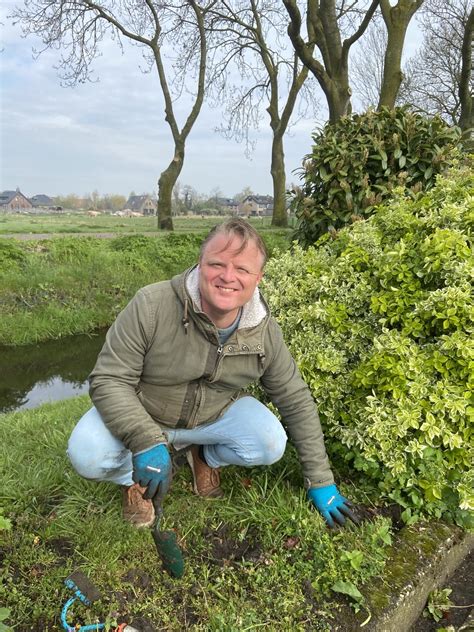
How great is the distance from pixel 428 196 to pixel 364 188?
93cm

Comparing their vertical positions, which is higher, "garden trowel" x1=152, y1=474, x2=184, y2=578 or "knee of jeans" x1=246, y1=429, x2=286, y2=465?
"knee of jeans" x1=246, y1=429, x2=286, y2=465

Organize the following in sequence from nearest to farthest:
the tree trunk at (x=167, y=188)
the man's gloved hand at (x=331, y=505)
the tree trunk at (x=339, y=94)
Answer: the man's gloved hand at (x=331, y=505) < the tree trunk at (x=339, y=94) < the tree trunk at (x=167, y=188)

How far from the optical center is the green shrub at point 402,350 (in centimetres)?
239

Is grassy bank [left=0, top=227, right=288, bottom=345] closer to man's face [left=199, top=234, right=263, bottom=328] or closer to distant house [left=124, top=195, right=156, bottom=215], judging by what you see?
man's face [left=199, top=234, right=263, bottom=328]

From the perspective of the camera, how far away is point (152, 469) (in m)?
2.00

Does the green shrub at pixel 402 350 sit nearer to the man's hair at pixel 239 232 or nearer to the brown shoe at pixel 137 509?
the man's hair at pixel 239 232

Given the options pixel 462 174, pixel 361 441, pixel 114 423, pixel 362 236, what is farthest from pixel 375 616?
pixel 462 174

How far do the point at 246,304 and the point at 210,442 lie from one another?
0.81 metres

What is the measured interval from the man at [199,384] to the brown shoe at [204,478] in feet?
0.54

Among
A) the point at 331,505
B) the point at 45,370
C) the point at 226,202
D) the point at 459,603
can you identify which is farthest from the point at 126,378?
the point at 226,202

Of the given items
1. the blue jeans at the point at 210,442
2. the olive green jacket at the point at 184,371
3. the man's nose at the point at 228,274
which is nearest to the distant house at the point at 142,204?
the blue jeans at the point at 210,442

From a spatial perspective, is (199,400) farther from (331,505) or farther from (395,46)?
(395,46)

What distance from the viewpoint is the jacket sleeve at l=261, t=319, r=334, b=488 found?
2395 mm

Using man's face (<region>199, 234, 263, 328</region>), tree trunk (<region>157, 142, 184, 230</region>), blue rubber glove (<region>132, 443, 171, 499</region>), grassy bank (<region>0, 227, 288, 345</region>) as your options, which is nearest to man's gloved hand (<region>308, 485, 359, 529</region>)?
blue rubber glove (<region>132, 443, 171, 499</region>)
